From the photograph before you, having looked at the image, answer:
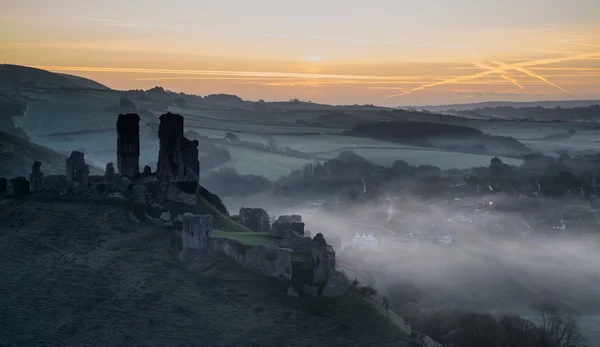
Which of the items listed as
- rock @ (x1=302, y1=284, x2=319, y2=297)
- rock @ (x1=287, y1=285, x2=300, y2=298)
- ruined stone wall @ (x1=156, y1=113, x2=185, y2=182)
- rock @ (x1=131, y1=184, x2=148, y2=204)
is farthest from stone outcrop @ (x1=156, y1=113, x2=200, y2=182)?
rock @ (x1=302, y1=284, x2=319, y2=297)

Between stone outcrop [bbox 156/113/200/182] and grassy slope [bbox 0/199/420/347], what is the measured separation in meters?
8.21

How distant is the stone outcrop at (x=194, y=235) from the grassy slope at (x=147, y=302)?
3.67ft

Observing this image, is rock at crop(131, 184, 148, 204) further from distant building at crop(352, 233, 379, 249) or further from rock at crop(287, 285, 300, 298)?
distant building at crop(352, 233, 379, 249)

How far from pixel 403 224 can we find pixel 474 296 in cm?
5449

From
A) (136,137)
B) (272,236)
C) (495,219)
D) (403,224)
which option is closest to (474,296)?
(272,236)

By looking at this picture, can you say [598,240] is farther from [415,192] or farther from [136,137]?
[136,137]

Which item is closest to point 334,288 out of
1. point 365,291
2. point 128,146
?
point 365,291

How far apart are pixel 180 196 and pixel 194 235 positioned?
9320mm

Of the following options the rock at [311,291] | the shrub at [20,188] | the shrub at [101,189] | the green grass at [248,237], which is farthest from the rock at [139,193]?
the rock at [311,291]

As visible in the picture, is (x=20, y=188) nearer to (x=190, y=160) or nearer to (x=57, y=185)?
(x=57, y=185)

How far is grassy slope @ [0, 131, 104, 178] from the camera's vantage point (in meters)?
130

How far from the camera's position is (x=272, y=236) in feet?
230

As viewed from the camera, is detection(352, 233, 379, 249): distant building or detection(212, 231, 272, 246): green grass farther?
detection(352, 233, 379, 249): distant building

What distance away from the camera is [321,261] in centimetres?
6250
